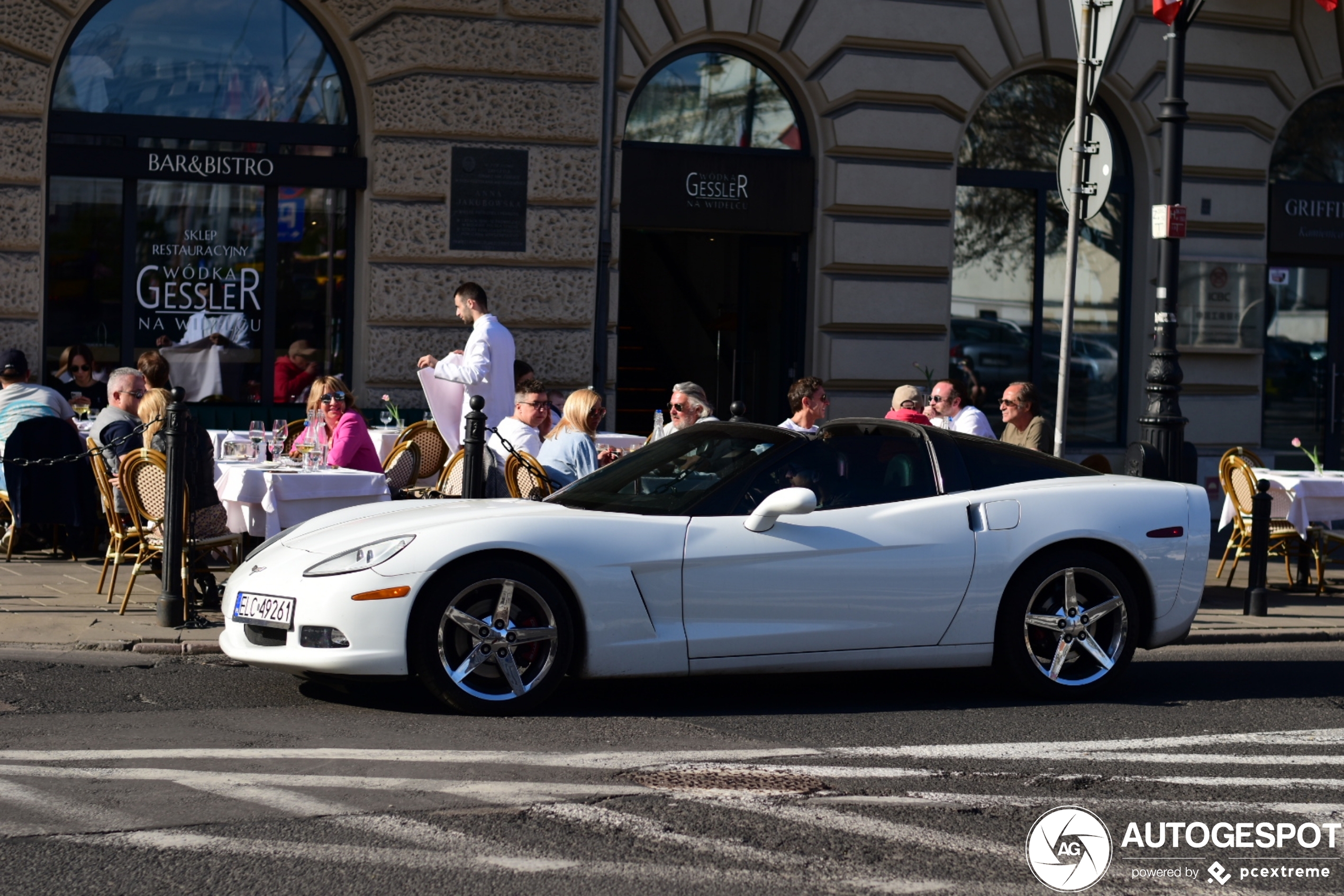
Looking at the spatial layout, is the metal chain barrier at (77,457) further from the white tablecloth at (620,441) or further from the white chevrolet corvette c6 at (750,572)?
the white tablecloth at (620,441)

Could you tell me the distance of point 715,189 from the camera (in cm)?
1581

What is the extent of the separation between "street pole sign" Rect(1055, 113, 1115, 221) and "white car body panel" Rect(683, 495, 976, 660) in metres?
3.59

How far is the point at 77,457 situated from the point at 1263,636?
695cm

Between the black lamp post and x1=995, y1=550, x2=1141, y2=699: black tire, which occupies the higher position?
the black lamp post

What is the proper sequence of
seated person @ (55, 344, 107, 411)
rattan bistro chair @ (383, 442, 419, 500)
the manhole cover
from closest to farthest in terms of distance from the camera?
1. the manhole cover
2. rattan bistro chair @ (383, 442, 419, 500)
3. seated person @ (55, 344, 107, 411)

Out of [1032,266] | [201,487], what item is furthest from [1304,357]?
[201,487]

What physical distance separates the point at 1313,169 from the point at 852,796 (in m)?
14.7

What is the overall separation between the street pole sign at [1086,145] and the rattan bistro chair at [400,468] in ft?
14.9

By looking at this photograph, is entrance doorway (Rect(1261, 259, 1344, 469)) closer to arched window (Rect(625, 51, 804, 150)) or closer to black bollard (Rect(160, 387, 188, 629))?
arched window (Rect(625, 51, 804, 150))

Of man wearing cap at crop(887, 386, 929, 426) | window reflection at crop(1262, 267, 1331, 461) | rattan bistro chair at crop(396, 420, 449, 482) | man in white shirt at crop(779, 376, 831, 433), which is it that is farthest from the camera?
window reflection at crop(1262, 267, 1331, 461)

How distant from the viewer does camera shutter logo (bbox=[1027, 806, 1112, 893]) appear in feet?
15.3

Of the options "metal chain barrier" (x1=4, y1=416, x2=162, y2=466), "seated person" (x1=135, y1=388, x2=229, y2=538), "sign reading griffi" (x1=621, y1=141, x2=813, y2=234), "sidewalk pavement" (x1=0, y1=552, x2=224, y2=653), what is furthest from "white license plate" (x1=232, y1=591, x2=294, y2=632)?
"sign reading griffi" (x1=621, y1=141, x2=813, y2=234)

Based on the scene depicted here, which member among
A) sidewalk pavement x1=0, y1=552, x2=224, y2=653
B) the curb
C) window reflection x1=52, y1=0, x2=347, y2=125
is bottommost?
the curb

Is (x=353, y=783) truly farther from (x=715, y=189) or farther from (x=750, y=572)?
(x=715, y=189)
